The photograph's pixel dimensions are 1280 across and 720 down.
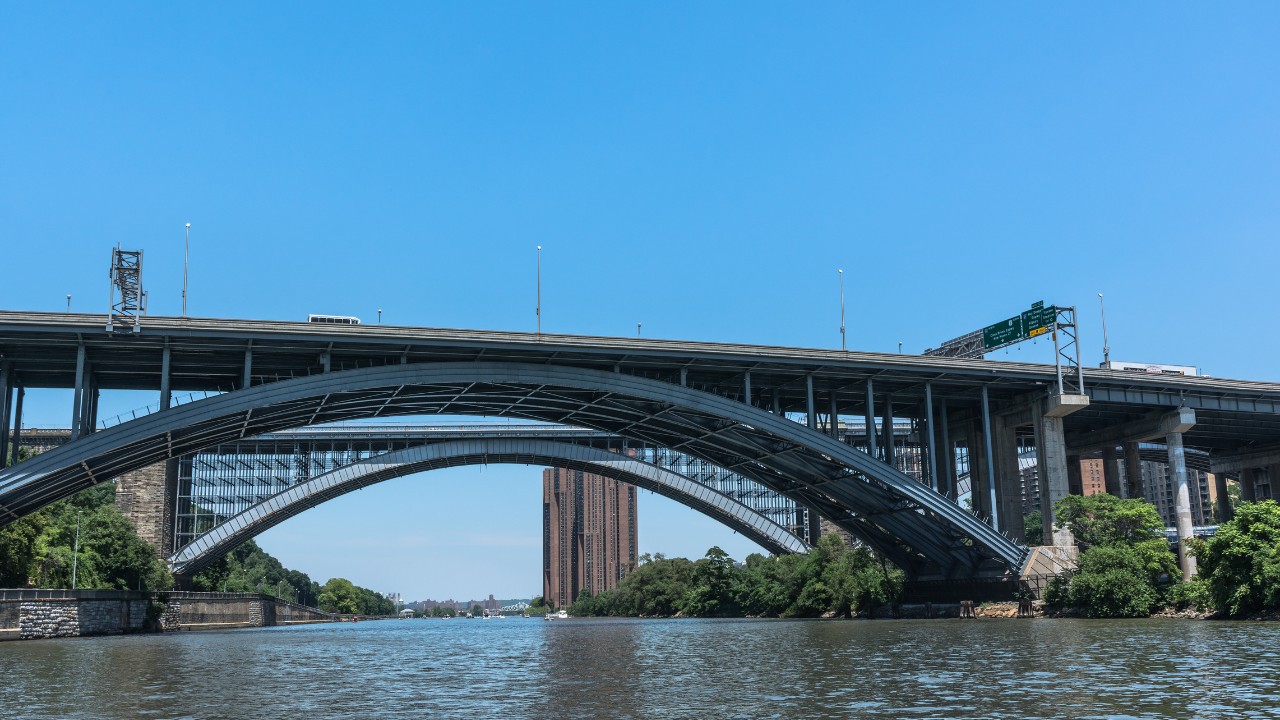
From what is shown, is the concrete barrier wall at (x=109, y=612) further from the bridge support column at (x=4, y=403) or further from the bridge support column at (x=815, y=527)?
the bridge support column at (x=815, y=527)

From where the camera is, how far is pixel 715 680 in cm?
2775

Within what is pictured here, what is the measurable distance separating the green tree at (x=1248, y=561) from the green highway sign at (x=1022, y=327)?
18.8 m

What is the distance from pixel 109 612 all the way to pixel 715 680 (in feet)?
189

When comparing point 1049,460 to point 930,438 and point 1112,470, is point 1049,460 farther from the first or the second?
point 1112,470

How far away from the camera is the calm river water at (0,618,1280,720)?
68.7 ft

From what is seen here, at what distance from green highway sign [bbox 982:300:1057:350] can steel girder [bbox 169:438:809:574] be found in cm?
4348

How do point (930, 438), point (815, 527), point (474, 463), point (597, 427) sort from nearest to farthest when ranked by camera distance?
point (930, 438) → point (597, 427) → point (474, 463) → point (815, 527)

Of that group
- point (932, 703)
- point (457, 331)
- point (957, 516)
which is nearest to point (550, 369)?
Answer: point (457, 331)

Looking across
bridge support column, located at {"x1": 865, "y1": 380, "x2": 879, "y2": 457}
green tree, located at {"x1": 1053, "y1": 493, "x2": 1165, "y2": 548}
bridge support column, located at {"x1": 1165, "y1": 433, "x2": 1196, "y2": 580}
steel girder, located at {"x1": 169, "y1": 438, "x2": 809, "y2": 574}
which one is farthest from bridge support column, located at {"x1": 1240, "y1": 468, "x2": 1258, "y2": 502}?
bridge support column, located at {"x1": 865, "y1": 380, "x2": 879, "y2": 457}

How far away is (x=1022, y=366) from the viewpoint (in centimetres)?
6956

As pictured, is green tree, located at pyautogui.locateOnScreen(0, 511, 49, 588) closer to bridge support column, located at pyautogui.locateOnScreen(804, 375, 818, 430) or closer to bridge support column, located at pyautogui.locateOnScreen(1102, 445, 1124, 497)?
bridge support column, located at pyautogui.locateOnScreen(804, 375, 818, 430)

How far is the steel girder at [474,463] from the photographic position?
105m

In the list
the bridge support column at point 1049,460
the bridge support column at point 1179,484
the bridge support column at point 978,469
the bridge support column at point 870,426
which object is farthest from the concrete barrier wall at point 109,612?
the bridge support column at point 1179,484

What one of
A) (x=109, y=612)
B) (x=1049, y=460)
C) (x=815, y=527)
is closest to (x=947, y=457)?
(x=1049, y=460)
